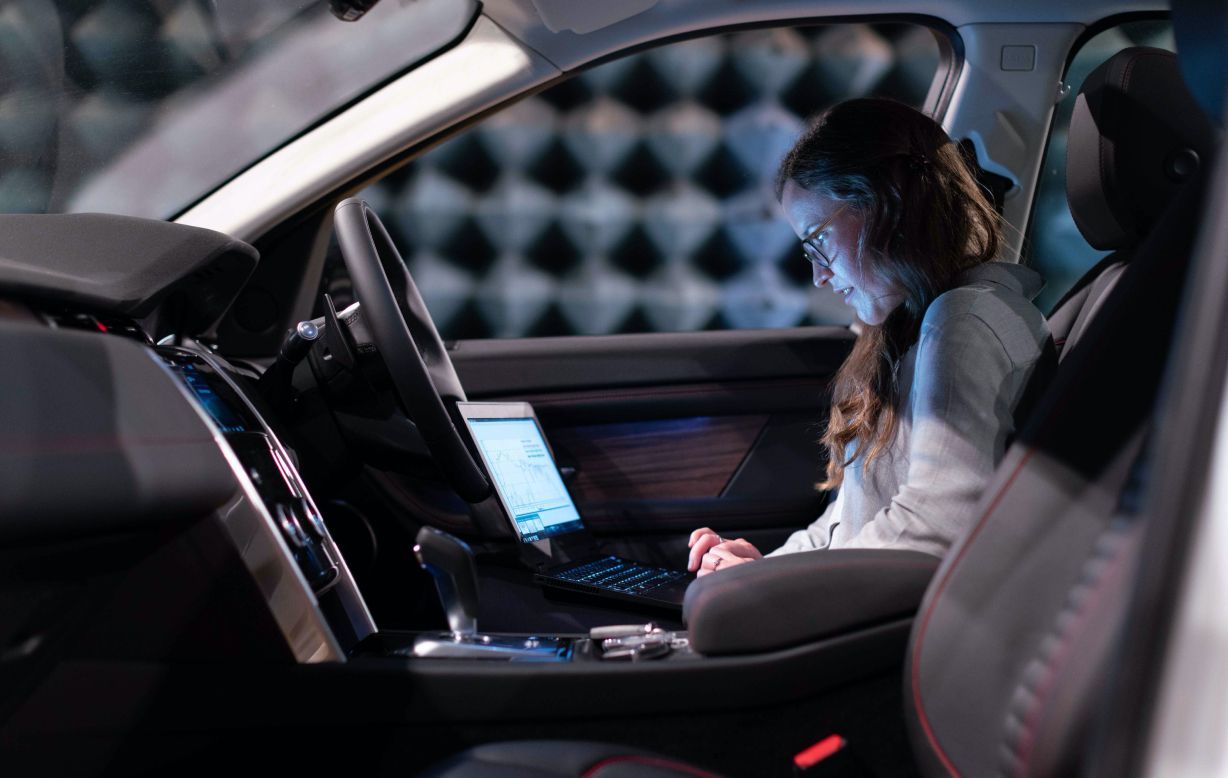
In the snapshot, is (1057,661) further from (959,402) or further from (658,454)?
(658,454)

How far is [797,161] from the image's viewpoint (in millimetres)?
1421

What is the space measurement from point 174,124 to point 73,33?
0.20 meters

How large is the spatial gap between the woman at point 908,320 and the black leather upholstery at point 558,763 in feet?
1.35

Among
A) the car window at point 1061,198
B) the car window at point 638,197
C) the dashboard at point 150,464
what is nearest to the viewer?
the dashboard at point 150,464

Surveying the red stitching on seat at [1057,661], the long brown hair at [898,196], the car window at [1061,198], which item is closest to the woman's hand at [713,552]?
the long brown hair at [898,196]

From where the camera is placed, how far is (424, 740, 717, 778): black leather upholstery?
0.86 metres

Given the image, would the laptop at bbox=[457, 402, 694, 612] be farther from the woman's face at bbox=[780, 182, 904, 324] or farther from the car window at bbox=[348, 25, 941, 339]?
the car window at bbox=[348, 25, 941, 339]

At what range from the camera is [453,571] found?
1.00 metres

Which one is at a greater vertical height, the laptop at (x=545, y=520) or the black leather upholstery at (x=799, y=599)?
the black leather upholstery at (x=799, y=599)

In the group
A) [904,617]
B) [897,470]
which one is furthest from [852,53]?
[904,617]

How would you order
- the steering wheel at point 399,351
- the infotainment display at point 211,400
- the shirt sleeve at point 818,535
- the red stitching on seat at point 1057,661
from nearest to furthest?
the red stitching on seat at point 1057,661
the infotainment display at point 211,400
the steering wheel at point 399,351
the shirt sleeve at point 818,535

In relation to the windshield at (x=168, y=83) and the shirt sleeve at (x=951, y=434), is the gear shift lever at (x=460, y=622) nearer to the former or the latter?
the shirt sleeve at (x=951, y=434)

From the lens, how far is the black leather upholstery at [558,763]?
86cm

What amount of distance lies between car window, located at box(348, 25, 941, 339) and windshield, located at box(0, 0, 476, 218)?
0.77 m
